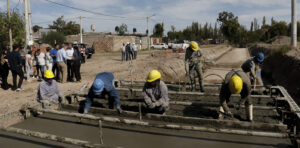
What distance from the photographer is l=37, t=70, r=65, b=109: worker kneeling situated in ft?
17.8

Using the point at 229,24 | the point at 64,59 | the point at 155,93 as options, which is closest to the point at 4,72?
the point at 64,59

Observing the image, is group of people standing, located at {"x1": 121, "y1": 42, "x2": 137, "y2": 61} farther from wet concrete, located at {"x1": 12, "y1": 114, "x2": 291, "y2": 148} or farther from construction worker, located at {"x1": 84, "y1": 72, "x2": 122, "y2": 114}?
wet concrete, located at {"x1": 12, "y1": 114, "x2": 291, "y2": 148}

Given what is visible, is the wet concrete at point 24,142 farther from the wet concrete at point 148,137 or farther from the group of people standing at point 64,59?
the group of people standing at point 64,59

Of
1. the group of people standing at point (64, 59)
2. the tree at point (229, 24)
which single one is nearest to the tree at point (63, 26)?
the tree at point (229, 24)

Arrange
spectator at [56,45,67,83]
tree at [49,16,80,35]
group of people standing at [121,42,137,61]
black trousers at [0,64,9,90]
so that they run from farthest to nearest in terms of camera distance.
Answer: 1. tree at [49,16,80,35]
2. group of people standing at [121,42,137,61]
3. spectator at [56,45,67,83]
4. black trousers at [0,64,9,90]

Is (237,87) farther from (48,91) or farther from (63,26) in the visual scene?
(63,26)

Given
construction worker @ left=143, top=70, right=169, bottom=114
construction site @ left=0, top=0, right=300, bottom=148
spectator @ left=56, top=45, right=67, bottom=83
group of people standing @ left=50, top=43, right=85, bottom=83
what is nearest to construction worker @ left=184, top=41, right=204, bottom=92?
construction site @ left=0, top=0, right=300, bottom=148

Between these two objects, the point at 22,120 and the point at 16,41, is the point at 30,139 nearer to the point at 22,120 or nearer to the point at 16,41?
the point at 22,120

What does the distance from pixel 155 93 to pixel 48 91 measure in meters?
2.60

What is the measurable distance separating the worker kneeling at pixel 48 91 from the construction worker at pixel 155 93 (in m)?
2.30

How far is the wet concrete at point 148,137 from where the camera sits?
164 inches

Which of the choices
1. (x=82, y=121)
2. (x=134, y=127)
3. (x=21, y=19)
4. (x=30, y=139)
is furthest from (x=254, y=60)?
(x=21, y=19)

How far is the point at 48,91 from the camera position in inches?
219

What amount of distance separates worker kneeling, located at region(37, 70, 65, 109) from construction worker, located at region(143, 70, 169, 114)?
2.30m
